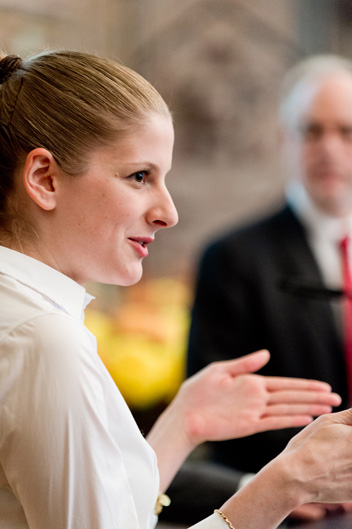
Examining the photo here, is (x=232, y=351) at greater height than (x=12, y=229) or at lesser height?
lesser

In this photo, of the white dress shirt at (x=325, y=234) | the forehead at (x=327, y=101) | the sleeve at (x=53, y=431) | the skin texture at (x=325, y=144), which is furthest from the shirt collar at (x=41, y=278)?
the forehead at (x=327, y=101)

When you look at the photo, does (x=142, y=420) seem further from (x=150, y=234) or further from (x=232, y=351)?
(x=150, y=234)

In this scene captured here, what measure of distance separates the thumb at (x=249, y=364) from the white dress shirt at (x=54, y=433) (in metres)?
0.52

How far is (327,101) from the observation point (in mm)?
2371

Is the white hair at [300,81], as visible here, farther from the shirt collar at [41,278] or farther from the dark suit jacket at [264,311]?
the shirt collar at [41,278]

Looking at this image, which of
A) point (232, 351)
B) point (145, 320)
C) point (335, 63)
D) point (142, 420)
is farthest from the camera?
point (145, 320)

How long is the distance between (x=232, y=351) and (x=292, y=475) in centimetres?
125

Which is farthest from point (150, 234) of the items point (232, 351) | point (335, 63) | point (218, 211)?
point (218, 211)

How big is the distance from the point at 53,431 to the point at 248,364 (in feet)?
1.98

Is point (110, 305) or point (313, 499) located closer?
point (313, 499)

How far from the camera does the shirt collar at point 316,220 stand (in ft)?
7.47

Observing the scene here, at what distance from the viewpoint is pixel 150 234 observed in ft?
3.36

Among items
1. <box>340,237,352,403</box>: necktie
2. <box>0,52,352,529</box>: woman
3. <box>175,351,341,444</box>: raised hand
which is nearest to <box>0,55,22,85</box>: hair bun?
<box>0,52,352,529</box>: woman

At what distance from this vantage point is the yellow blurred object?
286cm
